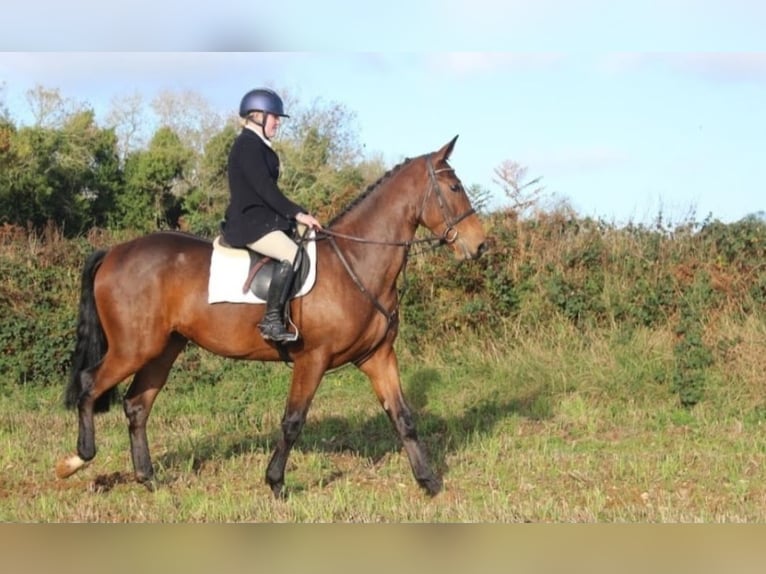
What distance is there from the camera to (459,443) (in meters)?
9.16

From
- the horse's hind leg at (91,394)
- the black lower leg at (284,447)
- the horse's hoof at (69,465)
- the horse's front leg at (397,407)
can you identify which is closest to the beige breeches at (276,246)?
the horse's front leg at (397,407)

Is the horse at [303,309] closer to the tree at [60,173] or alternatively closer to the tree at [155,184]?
the tree at [60,173]

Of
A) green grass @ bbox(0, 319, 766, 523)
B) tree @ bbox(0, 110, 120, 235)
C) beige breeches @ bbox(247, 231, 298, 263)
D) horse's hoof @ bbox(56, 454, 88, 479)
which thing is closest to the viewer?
green grass @ bbox(0, 319, 766, 523)

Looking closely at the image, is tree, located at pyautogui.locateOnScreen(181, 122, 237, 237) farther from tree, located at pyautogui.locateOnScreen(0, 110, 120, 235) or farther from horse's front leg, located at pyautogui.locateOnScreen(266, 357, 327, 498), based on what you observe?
horse's front leg, located at pyautogui.locateOnScreen(266, 357, 327, 498)

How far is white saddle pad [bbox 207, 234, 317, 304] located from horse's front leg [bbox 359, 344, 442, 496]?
921mm

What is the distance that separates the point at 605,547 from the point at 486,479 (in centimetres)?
226

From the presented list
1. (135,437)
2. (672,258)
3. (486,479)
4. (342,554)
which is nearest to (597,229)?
(672,258)

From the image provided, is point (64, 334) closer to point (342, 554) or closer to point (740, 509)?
point (342, 554)

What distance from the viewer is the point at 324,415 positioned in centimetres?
1074

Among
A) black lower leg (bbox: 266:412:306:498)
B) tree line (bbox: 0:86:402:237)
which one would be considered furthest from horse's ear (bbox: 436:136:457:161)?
tree line (bbox: 0:86:402:237)

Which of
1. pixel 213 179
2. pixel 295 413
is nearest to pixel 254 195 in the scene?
pixel 295 413

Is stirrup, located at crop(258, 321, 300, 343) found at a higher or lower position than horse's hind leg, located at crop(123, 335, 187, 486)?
higher

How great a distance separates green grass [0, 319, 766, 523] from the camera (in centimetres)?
697

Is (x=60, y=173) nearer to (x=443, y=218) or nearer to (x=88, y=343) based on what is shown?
(x=88, y=343)
